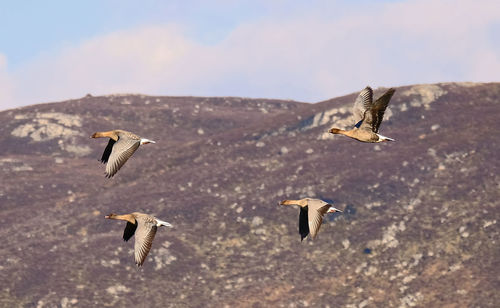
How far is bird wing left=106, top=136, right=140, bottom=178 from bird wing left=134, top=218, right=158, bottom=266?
2.07 metres

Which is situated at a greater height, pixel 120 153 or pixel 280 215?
pixel 120 153

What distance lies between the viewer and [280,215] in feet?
266

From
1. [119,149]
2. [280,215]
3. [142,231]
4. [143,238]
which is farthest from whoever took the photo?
[280,215]

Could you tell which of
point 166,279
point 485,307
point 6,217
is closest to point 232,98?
point 6,217

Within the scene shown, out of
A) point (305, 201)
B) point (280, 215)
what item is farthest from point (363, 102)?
point (280, 215)

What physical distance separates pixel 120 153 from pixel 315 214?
6066 millimetres

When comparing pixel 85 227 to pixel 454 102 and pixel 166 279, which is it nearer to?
pixel 166 279

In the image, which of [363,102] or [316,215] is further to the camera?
[363,102]

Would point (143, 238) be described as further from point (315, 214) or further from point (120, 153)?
point (315, 214)

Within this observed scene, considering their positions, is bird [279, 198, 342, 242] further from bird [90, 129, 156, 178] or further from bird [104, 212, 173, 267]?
bird [90, 129, 156, 178]

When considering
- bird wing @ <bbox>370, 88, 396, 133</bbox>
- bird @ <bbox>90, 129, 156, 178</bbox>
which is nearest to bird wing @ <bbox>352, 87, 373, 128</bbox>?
bird wing @ <bbox>370, 88, 396, 133</bbox>

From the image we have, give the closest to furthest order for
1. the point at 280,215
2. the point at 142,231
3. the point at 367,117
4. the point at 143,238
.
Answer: the point at 143,238 < the point at 142,231 < the point at 367,117 < the point at 280,215

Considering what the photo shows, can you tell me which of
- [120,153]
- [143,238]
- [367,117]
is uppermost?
[367,117]

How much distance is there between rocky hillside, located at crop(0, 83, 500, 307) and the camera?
69.8m
